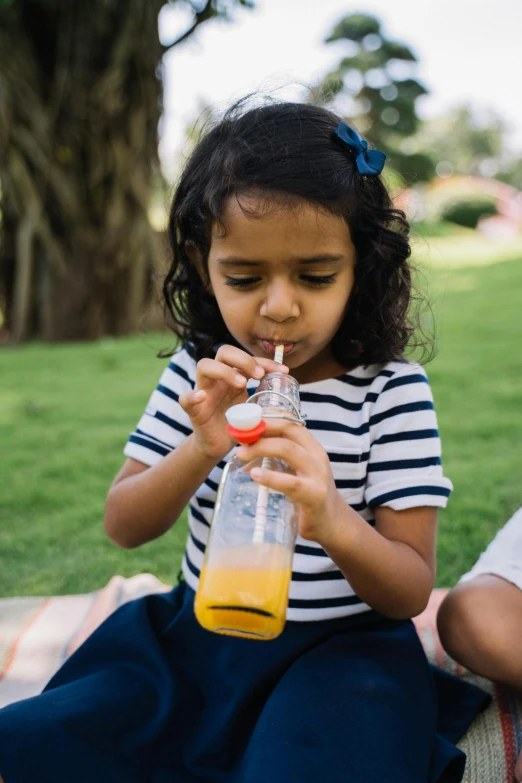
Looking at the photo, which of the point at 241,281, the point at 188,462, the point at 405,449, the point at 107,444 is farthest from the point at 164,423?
the point at 107,444

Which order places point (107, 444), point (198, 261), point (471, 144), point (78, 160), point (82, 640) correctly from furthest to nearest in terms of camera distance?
point (471, 144)
point (78, 160)
point (107, 444)
point (82, 640)
point (198, 261)

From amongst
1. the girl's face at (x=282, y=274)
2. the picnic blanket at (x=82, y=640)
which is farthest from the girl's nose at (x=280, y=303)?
the picnic blanket at (x=82, y=640)

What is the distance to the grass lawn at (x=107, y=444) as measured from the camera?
2.61 metres

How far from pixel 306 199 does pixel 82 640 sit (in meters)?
1.33

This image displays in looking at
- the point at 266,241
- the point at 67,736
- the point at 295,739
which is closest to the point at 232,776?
the point at 295,739

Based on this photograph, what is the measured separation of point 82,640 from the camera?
205 centimetres

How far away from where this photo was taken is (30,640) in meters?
2.09

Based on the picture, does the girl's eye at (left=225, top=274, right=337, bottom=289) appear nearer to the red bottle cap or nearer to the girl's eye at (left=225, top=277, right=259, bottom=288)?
the girl's eye at (left=225, top=277, right=259, bottom=288)

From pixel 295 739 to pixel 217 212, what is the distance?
95 cm

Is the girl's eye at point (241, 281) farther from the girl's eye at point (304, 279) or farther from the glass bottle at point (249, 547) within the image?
the glass bottle at point (249, 547)

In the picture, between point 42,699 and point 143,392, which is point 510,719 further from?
point 143,392

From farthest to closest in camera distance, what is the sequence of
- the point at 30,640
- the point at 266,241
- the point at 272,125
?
the point at 30,640 → the point at 272,125 → the point at 266,241

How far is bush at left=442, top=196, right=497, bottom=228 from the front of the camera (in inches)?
741

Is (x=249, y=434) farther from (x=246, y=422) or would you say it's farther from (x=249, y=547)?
(x=249, y=547)
